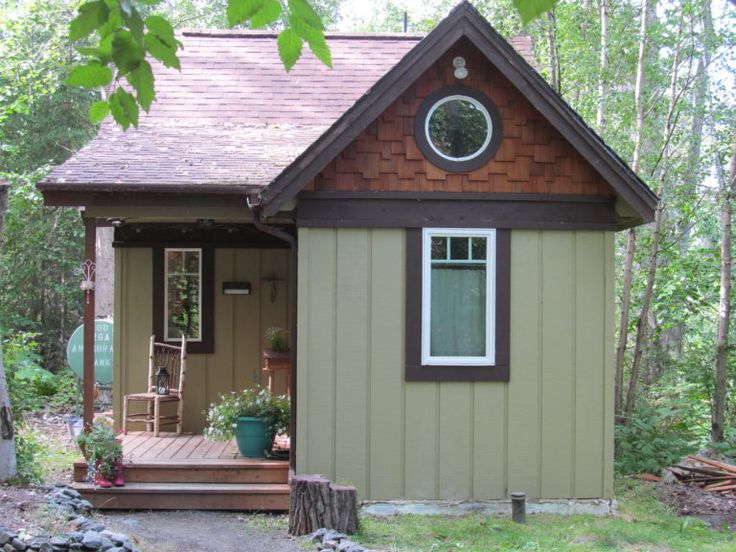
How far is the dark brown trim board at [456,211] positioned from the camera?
7.58m

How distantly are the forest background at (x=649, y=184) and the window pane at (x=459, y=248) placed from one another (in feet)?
8.87

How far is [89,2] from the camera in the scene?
7.84 ft

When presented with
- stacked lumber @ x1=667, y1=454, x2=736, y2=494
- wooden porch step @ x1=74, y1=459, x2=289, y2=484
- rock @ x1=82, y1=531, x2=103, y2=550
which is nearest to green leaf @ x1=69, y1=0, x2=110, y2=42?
rock @ x1=82, y1=531, x2=103, y2=550

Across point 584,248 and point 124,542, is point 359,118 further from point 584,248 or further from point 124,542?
point 124,542

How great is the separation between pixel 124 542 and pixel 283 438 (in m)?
3.67

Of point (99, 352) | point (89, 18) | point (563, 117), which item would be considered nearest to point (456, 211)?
point (563, 117)

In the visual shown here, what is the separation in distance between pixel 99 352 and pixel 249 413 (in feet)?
13.1

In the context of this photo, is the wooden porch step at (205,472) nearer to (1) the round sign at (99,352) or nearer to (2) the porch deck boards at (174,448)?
(2) the porch deck boards at (174,448)

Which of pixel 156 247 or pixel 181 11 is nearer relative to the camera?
pixel 156 247

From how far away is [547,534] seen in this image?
698cm

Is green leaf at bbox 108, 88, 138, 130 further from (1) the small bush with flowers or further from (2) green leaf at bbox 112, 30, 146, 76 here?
(1) the small bush with flowers

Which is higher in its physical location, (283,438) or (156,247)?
(156,247)

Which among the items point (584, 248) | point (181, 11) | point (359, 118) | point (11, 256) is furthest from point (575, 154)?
point (181, 11)

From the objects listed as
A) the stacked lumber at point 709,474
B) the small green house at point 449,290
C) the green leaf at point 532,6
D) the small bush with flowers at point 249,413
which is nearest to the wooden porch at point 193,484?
the small bush with flowers at point 249,413
